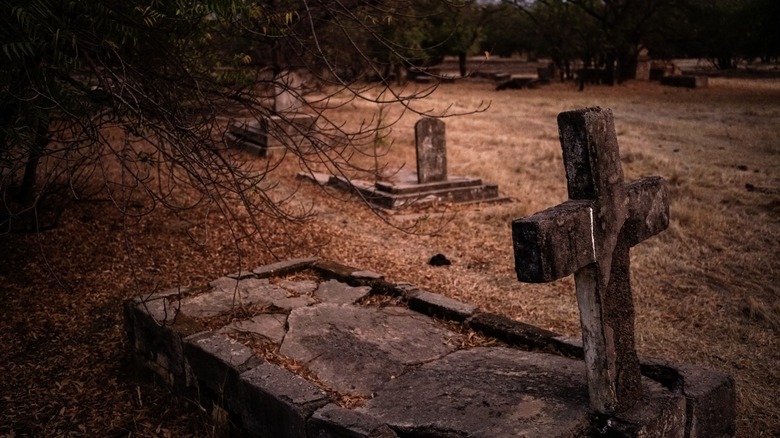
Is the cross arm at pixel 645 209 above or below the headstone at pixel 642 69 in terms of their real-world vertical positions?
below

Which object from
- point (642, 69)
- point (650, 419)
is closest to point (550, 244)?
point (650, 419)

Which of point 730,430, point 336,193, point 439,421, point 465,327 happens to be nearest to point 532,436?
point 439,421

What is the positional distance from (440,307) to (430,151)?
557 cm

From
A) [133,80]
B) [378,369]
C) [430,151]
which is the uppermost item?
[133,80]

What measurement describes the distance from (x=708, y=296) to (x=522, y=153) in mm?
7436

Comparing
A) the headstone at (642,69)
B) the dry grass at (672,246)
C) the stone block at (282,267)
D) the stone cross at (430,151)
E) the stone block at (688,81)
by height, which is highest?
the headstone at (642,69)

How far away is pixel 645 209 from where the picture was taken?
3279 millimetres

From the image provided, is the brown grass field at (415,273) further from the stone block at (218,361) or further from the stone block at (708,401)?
the stone block at (708,401)

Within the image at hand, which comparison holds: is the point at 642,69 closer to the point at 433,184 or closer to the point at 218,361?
the point at 433,184

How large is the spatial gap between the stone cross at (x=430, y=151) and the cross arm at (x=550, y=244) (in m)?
7.21

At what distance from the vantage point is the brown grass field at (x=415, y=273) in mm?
4512

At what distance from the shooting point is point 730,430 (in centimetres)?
351

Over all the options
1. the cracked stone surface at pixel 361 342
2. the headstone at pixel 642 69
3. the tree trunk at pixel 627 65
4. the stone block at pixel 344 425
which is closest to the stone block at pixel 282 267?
the cracked stone surface at pixel 361 342

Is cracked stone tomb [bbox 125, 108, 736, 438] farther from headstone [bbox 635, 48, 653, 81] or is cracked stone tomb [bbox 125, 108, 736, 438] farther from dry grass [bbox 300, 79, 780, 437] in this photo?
headstone [bbox 635, 48, 653, 81]
